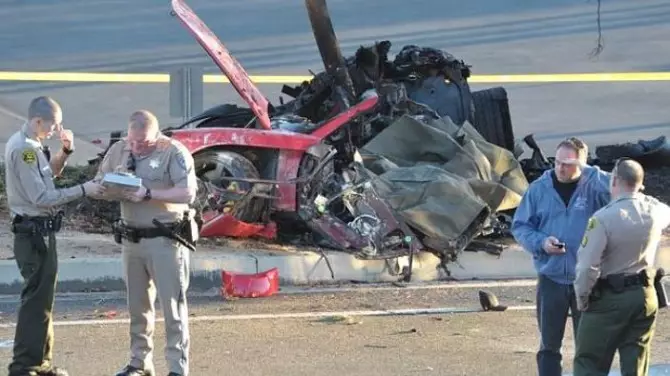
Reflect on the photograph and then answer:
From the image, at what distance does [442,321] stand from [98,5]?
1911 centimetres

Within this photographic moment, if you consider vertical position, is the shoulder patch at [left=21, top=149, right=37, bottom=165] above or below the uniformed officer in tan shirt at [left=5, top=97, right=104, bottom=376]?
above

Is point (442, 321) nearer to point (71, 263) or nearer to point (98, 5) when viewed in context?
point (71, 263)

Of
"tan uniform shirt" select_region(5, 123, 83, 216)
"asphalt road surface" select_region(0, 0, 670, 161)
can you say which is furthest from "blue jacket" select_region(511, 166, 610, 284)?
"asphalt road surface" select_region(0, 0, 670, 161)

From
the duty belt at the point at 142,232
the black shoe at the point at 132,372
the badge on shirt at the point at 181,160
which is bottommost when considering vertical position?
the black shoe at the point at 132,372

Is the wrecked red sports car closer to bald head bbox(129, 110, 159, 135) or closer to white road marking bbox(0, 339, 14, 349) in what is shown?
white road marking bbox(0, 339, 14, 349)

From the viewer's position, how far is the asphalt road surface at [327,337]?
7.58 m

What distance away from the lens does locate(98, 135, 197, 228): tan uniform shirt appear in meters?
6.74

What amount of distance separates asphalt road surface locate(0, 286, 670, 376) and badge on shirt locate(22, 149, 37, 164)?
1.45m

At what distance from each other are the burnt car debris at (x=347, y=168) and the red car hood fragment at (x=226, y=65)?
13 mm

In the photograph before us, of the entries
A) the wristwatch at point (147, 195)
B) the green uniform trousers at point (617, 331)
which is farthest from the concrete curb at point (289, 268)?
the green uniform trousers at point (617, 331)

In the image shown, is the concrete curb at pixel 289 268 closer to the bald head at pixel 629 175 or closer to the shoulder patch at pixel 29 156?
the shoulder patch at pixel 29 156

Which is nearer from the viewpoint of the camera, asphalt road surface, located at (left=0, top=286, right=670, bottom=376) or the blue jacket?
the blue jacket

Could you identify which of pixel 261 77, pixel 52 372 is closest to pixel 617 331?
pixel 52 372

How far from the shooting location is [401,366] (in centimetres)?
761
